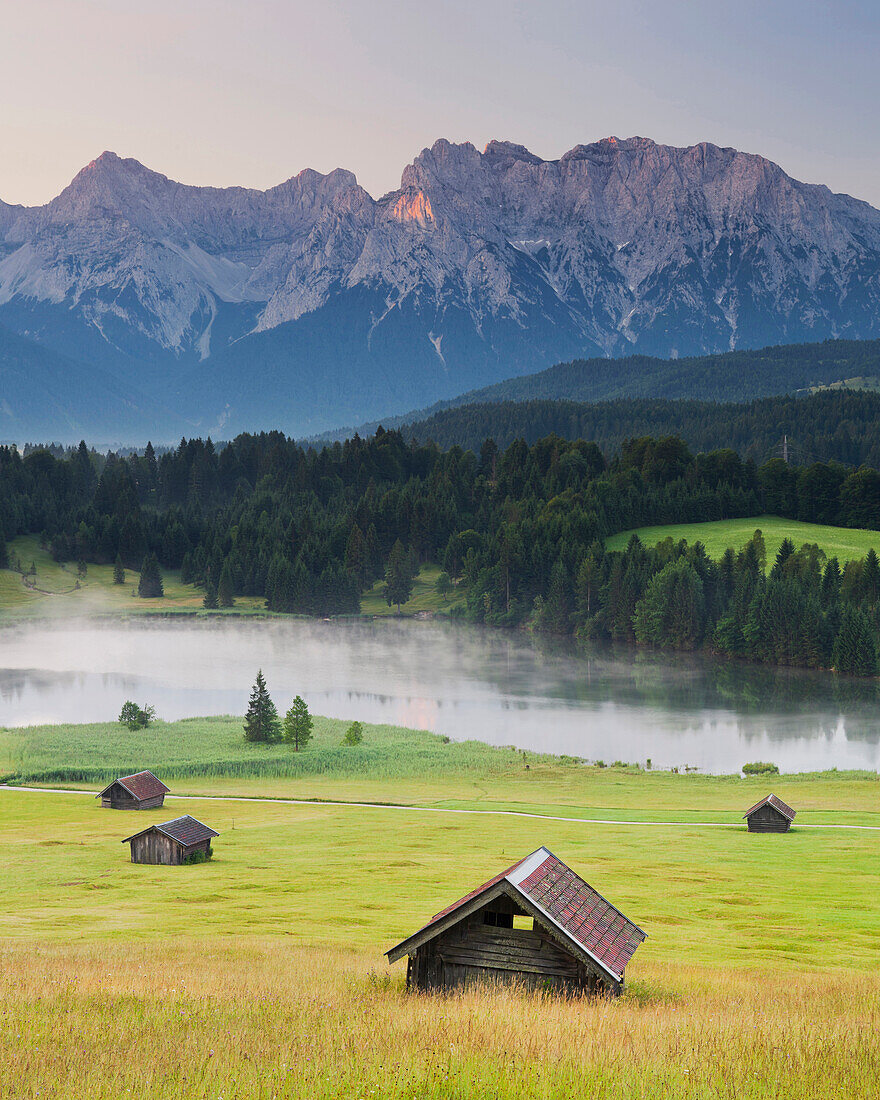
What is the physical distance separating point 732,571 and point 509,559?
4402cm

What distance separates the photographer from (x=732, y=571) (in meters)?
171

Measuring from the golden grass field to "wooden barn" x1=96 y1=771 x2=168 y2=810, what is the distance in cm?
152

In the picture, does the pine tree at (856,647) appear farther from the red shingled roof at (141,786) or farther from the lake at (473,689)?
the red shingled roof at (141,786)

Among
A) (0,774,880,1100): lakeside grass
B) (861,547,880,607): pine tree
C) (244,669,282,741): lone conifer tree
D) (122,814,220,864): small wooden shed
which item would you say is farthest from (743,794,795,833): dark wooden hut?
(861,547,880,607): pine tree

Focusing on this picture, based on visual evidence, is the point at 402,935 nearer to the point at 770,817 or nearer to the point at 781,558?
the point at 770,817

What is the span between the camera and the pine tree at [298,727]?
315 feet

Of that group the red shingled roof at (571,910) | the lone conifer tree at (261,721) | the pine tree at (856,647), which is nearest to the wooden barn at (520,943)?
the red shingled roof at (571,910)

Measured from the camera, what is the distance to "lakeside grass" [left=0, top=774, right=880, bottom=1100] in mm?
15767

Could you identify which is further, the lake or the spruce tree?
the spruce tree

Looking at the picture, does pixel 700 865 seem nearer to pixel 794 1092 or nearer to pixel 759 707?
pixel 794 1092

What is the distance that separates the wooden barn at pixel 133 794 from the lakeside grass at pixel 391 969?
2.63 metres

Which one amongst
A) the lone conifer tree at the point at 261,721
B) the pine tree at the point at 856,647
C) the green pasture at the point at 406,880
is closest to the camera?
the green pasture at the point at 406,880

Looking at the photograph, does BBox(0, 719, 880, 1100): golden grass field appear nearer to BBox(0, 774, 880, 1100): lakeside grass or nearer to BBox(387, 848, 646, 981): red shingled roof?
BBox(0, 774, 880, 1100): lakeside grass

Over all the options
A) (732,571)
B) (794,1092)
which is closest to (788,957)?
(794,1092)
